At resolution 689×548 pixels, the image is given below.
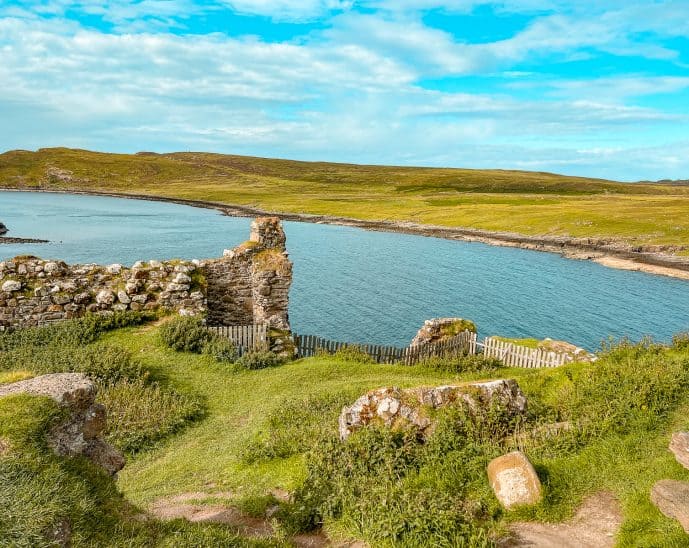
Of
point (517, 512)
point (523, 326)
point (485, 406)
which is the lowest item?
point (523, 326)

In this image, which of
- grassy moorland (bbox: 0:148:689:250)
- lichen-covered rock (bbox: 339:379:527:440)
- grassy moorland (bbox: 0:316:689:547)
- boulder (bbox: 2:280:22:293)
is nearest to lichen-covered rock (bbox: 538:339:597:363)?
grassy moorland (bbox: 0:316:689:547)

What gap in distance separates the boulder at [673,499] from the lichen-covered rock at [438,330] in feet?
51.6

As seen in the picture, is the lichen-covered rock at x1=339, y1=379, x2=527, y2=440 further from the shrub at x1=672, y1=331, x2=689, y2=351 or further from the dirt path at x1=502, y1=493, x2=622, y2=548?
the shrub at x1=672, y1=331, x2=689, y2=351

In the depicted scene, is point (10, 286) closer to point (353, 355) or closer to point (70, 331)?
point (70, 331)

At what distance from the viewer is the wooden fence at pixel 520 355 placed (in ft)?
71.8

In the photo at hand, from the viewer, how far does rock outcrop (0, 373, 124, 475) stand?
8.43 meters

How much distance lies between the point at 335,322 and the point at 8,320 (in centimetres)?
2235

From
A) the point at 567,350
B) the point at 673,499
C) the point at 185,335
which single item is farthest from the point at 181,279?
the point at 673,499

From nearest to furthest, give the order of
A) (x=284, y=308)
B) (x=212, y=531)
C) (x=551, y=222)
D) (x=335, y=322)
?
(x=212, y=531), (x=284, y=308), (x=335, y=322), (x=551, y=222)

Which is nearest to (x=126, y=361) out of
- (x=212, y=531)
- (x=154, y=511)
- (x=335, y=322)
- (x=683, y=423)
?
(x=154, y=511)

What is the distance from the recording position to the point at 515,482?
30.1ft

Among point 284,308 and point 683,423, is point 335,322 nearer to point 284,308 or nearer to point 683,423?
point 284,308

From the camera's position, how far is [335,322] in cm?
3912

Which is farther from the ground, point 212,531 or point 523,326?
point 212,531
